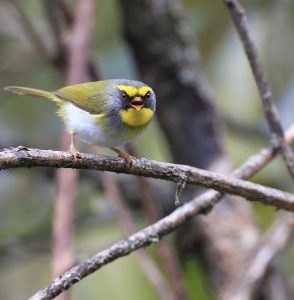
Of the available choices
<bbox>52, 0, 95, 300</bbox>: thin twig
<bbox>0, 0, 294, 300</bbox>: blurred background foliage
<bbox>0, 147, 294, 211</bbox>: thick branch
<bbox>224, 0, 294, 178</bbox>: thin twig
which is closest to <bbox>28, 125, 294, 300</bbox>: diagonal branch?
<bbox>224, 0, 294, 178</bbox>: thin twig

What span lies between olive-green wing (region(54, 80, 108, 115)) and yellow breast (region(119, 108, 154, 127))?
0.10 m

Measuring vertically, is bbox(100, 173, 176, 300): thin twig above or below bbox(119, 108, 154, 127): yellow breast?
below

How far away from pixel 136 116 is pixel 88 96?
8.7 inches

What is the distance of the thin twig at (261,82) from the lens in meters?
Result: 1.83

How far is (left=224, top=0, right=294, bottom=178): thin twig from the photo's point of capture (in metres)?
1.83

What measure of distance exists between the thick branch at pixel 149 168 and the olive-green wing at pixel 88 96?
57 cm

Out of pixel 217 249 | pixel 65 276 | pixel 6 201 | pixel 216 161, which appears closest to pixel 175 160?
pixel 216 161

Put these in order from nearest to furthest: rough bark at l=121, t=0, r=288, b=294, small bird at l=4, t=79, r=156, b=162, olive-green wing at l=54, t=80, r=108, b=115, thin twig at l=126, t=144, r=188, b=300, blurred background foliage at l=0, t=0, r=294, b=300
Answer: small bird at l=4, t=79, r=156, b=162, olive-green wing at l=54, t=80, r=108, b=115, thin twig at l=126, t=144, r=188, b=300, rough bark at l=121, t=0, r=288, b=294, blurred background foliage at l=0, t=0, r=294, b=300

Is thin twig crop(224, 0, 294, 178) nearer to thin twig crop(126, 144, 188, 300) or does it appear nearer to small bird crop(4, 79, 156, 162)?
small bird crop(4, 79, 156, 162)

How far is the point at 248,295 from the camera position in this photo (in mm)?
2299

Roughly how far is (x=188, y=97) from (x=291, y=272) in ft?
3.62

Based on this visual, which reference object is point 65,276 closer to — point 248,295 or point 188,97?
point 248,295

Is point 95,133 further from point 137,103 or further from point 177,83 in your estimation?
point 177,83

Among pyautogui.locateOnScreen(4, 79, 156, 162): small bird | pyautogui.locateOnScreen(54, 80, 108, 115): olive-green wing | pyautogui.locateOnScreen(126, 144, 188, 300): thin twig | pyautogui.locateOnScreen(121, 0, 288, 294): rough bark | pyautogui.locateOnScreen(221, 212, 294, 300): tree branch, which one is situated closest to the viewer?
pyautogui.locateOnScreen(4, 79, 156, 162): small bird
